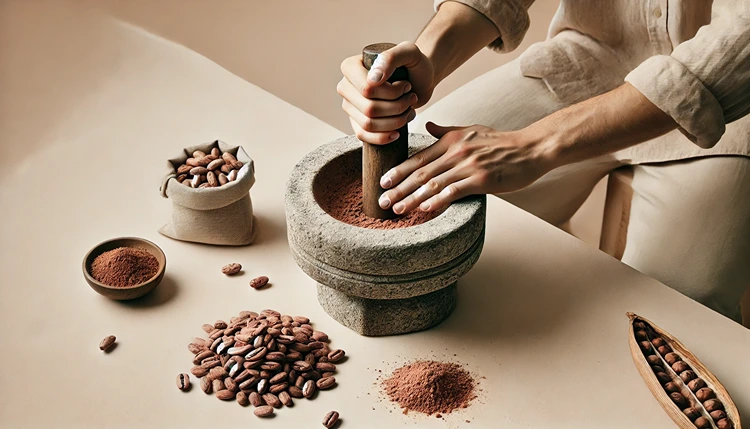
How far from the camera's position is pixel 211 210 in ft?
5.17

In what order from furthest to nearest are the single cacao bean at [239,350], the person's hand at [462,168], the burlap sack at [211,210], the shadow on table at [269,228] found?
the shadow on table at [269,228]
the burlap sack at [211,210]
the person's hand at [462,168]
the single cacao bean at [239,350]

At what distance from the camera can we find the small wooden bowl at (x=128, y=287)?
1.43m

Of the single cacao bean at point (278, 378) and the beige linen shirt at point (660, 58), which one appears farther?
the beige linen shirt at point (660, 58)

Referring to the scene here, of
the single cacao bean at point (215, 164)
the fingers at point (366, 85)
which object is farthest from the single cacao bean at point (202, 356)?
the fingers at point (366, 85)

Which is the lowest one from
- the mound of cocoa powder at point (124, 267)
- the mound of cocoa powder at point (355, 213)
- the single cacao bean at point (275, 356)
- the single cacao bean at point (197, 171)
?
the single cacao bean at point (275, 356)

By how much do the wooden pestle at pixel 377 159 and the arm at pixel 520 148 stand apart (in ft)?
0.06

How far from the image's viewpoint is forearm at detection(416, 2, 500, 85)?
5.78ft

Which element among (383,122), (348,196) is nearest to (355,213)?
(348,196)

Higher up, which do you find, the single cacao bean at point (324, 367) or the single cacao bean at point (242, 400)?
the single cacao bean at point (324, 367)

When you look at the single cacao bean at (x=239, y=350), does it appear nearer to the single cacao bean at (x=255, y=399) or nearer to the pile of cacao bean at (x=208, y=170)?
the single cacao bean at (x=255, y=399)

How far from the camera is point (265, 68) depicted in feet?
11.0

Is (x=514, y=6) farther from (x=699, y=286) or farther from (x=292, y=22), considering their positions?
(x=292, y=22)

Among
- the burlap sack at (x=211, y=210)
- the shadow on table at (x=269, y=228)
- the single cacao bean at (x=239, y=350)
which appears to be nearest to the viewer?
the single cacao bean at (x=239, y=350)

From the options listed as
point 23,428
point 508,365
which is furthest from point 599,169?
point 23,428
